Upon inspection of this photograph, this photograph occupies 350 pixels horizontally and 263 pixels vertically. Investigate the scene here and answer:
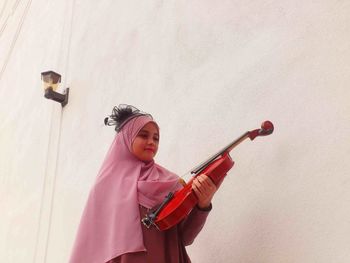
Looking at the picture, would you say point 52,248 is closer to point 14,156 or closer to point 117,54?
point 117,54

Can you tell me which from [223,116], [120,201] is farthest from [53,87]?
[120,201]

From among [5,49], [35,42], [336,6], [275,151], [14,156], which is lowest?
[275,151]

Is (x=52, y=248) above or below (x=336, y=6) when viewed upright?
below

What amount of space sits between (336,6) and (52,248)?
2.01m

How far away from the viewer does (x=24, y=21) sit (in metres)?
4.86

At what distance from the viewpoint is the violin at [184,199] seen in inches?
40.1

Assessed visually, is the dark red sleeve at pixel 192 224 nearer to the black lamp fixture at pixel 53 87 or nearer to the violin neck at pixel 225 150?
the violin neck at pixel 225 150

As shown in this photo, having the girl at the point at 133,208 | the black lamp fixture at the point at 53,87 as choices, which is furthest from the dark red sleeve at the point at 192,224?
the black lamp fixture at the point at 53,87

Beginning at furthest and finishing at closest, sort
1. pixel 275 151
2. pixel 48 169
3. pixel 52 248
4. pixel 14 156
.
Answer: pixel 14 156, pixel 48 169, pixel 52 248, pixel 275 151

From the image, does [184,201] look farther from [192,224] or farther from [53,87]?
[53,87]

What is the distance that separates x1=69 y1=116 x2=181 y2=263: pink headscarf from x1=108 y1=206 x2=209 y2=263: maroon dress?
0.07ft

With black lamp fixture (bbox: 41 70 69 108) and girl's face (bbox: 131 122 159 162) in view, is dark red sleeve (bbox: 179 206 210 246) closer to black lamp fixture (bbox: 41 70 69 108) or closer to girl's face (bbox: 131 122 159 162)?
girl's face (bbox: 131 122 159 162)

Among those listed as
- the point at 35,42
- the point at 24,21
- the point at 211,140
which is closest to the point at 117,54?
the point at 211,140

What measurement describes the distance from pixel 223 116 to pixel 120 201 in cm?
54
